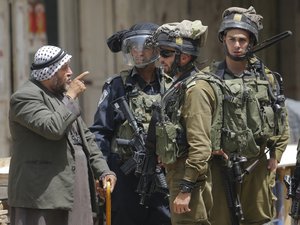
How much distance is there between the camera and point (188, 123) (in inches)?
263

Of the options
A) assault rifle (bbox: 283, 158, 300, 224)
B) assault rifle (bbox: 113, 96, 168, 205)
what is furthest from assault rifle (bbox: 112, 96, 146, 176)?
assault rifle (bbox: 283, 158, 300, 224)

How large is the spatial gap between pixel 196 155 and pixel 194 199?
0.32 meters

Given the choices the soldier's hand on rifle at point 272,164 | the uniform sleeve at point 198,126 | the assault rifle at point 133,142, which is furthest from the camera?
the assault rifle at point 133,142

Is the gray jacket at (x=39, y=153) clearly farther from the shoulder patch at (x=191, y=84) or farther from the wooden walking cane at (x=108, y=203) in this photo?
the shoulder patch at (x=191, y=84)

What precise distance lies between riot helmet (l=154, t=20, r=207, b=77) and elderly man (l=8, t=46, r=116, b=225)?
62cm

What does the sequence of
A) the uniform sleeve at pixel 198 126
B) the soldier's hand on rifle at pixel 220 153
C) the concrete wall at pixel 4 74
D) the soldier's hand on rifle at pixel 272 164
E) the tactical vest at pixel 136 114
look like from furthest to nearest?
the concrete wall at pixel 4 74
the tactical vest at pixel 136 114
the soldier's hand on rifle at pixel 272 164
the soldier's hand on rifle at pixel 220 153
the uniform sleeve at pixel 198 126

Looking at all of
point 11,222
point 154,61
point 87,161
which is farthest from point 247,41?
point 11,222

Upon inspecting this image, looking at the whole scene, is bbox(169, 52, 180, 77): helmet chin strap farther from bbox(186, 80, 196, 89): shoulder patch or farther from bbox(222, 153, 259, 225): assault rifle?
bbox(222, 153, 259, 225): assault rifle

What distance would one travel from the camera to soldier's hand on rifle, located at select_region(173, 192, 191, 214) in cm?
661

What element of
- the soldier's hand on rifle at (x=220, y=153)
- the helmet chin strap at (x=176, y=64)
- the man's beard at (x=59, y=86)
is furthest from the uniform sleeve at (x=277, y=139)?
the man's beard at (x=59, y=86)

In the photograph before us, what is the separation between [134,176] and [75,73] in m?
3.98

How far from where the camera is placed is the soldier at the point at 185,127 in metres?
6.61

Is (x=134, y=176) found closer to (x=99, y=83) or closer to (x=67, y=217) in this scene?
(x=67, y=217)

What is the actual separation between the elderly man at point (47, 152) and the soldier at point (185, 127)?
0.58 m
